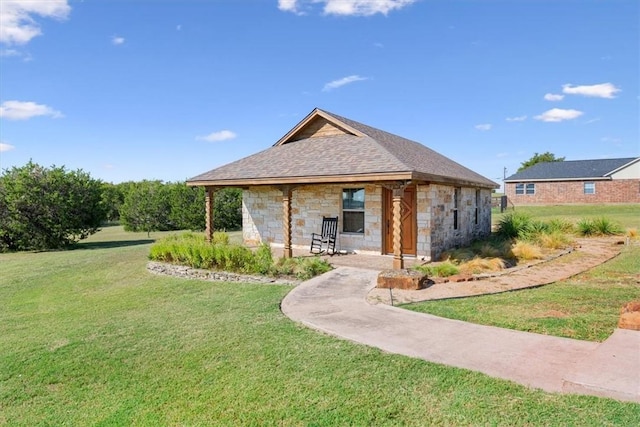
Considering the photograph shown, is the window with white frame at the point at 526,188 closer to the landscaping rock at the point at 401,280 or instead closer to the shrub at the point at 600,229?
the shrub at the point at 600,229

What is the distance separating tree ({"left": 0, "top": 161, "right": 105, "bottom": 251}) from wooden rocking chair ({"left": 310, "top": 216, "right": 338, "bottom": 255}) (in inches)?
509

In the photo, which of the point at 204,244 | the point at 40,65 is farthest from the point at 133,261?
the point at 40,65

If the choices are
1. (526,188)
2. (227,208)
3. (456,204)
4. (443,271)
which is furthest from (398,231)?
(526,188)

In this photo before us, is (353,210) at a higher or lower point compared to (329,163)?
lower

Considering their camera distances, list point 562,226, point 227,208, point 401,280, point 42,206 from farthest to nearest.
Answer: point 227,208 < point 42,206 < point 562,226 < point 401,280

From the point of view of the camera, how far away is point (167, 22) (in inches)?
501

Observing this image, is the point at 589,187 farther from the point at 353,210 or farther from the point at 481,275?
the point at 481,275

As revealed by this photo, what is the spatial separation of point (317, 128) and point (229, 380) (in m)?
11.8

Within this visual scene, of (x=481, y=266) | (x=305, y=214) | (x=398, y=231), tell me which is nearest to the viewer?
(x=398, y=231)

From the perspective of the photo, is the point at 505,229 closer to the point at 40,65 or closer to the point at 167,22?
the point at 167,22

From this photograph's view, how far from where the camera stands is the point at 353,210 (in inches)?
497

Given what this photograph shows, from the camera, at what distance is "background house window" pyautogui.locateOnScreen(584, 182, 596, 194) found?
35.5 metres

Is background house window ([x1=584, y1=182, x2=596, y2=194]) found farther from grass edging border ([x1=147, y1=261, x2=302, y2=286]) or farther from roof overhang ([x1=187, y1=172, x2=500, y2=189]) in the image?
grass edging border ([x1=147, y1=261, x2=302, y2=286])

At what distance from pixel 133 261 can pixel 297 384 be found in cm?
1046
